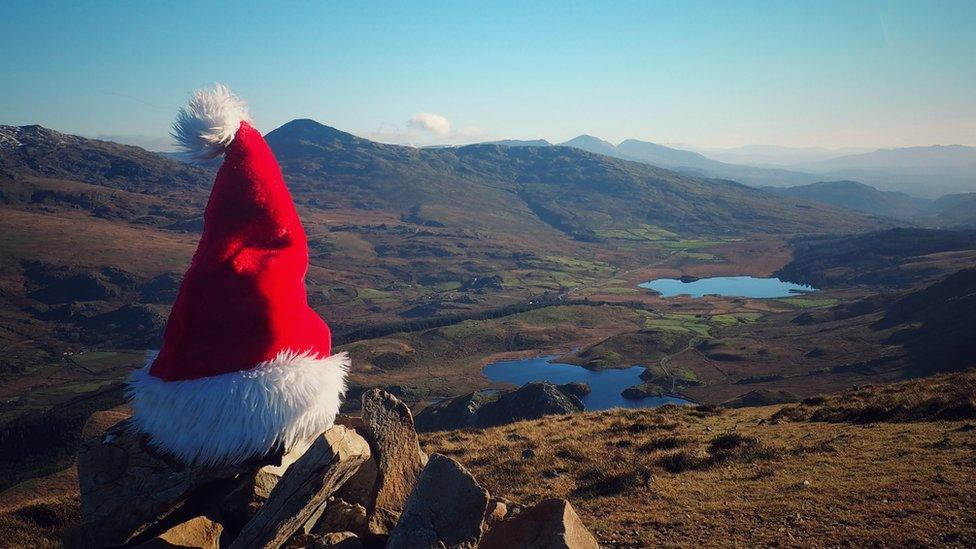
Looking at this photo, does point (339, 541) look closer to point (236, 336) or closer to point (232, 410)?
point (232, 410)

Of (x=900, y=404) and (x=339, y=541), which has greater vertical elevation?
(x=339, y=541)

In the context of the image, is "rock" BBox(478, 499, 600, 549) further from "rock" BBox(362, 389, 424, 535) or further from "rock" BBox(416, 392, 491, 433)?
"rock" BBox(416, 392, 491, 433)

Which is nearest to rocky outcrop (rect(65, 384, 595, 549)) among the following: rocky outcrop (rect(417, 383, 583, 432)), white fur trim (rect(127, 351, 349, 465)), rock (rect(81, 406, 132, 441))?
rock (rect(81, 406, 132, 441))

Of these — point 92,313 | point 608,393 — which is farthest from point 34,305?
point 608,393

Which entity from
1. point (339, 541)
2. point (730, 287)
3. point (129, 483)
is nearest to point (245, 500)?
point (129, 483)

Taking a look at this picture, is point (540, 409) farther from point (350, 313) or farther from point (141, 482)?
point (350, 313)
